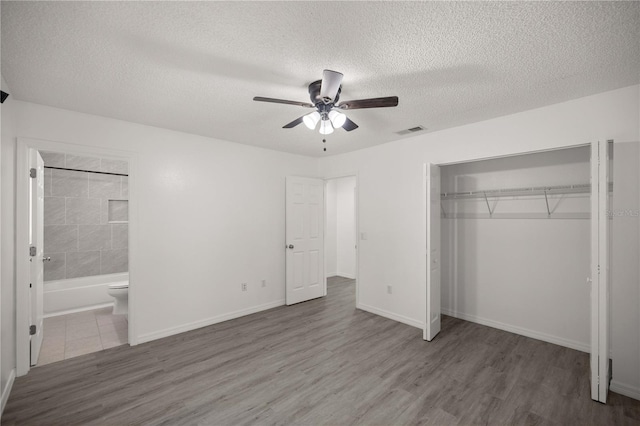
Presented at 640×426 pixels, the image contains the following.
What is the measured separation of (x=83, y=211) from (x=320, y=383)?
4.86m

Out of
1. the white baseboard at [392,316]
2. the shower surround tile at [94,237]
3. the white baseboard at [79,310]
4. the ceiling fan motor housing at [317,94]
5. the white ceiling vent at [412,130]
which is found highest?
the white ceiling vent at [412,130]

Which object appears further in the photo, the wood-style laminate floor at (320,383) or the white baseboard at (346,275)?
the white baseboard at (346,275)

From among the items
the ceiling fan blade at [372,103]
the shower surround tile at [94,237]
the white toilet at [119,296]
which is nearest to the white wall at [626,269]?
the ceiling fan blade at [372,103]

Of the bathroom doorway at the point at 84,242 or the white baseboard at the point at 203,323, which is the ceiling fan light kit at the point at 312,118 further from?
the bathroom doorway at the point at 84,242

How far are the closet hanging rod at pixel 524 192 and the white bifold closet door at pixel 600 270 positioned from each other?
0.76 m

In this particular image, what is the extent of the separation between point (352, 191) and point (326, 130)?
4.31 metres

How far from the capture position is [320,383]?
2.56 m

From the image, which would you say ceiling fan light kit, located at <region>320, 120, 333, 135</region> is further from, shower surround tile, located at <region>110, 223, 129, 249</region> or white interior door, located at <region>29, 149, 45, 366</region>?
shower surround tile, located at <region>110, 223, 129, 249</region>

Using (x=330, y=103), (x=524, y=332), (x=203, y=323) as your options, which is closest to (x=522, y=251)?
(x=524, y=332)

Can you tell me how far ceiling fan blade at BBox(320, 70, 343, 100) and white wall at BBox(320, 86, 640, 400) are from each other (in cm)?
213

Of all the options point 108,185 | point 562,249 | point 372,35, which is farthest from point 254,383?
point 108,185

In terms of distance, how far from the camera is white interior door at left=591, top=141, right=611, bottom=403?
2.24 metres

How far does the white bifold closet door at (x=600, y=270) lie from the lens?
2.24 m

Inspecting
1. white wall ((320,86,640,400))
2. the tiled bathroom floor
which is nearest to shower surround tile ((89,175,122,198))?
the tiled bathroom floor
